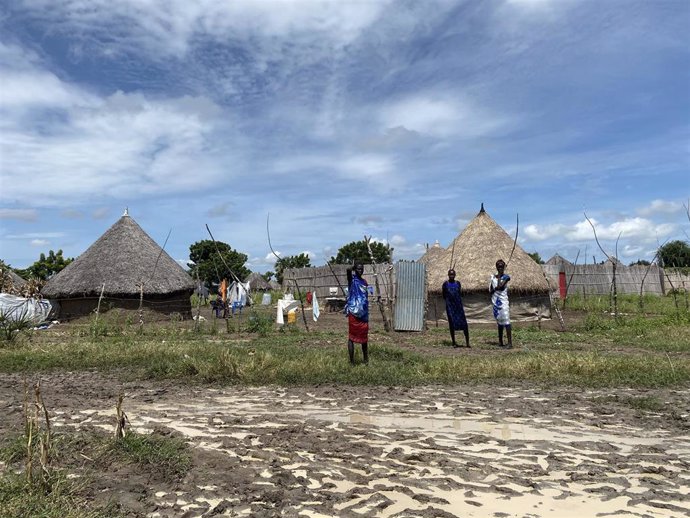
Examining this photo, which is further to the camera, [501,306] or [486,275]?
[486,275]

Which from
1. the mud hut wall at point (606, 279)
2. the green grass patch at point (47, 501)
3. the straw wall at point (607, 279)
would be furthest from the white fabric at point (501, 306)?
the mud hut wall at point (606, 279)

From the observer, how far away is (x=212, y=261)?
39.5 m

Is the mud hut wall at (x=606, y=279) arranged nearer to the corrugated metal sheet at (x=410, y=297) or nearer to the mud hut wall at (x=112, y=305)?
the corrugated metal sheet at (x=410, y=297)

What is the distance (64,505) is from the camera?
3.01 metres

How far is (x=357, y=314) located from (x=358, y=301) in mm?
187

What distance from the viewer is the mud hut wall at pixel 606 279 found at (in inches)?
986

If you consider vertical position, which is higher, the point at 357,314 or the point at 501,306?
the point at 501,306

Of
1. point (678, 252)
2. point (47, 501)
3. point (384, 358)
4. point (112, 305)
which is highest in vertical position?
point (678, 252)

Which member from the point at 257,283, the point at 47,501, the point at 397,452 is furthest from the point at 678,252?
the point at 47,501

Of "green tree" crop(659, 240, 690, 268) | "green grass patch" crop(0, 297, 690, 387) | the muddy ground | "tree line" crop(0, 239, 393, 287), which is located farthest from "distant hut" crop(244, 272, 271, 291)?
the muddy ground

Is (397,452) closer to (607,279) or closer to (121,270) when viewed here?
(121,270)

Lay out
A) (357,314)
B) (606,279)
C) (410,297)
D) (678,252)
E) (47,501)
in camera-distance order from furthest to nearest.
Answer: (678,252)
(606,279)
(410,297)
(357,314)
(47,501)

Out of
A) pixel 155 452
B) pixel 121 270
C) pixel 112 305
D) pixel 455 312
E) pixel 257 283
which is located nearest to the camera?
pixel 155 452

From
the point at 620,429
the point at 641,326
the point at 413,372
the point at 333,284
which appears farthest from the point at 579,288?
the point at 620,429
